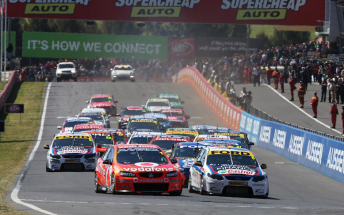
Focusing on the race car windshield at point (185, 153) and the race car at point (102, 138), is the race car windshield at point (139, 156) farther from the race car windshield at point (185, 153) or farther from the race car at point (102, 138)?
the race car at point (102, 138)

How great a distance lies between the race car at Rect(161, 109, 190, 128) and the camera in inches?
1529

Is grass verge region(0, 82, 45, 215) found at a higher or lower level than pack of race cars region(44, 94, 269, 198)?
lower

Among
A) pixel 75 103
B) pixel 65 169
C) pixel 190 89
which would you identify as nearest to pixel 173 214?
pixel 65 169

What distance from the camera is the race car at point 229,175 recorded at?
53.2ft

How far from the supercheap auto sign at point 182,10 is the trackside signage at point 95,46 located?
32.9 feet

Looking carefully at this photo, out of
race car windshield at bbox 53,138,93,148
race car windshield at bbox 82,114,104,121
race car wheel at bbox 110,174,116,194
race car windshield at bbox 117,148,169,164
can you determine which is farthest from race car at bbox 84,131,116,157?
race car windshield at bbox 82,114,104,121

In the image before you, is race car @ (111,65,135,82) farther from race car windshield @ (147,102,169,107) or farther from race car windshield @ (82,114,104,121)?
race car windshield @ (82,114,104,121)

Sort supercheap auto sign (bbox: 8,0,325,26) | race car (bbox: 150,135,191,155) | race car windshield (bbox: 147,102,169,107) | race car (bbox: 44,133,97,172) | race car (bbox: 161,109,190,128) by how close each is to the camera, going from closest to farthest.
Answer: race car (bbox: 44,133,97,172), race car (bbox: 150,135,191,155), race car (bbox: 161,109,190,128), race car windshield (bbox: 147,102,169,107), supercheap auto sign (bbox: 8,0,325,26)

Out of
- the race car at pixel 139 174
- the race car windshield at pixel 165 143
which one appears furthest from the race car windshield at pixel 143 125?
the race car at pixel 139 174

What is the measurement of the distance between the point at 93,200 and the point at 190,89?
4306 centimetres

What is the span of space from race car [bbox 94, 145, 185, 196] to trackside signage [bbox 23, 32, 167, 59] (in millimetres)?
56147

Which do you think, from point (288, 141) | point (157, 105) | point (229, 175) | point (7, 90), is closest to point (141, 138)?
point (288, 141)

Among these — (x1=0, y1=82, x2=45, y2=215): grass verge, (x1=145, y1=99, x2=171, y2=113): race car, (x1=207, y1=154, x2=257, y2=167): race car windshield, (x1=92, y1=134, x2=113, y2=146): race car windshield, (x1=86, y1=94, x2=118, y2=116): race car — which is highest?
(x1=207, y1=154, x2=257, y2=167): race car windshield

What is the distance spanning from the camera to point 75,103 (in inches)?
2047
